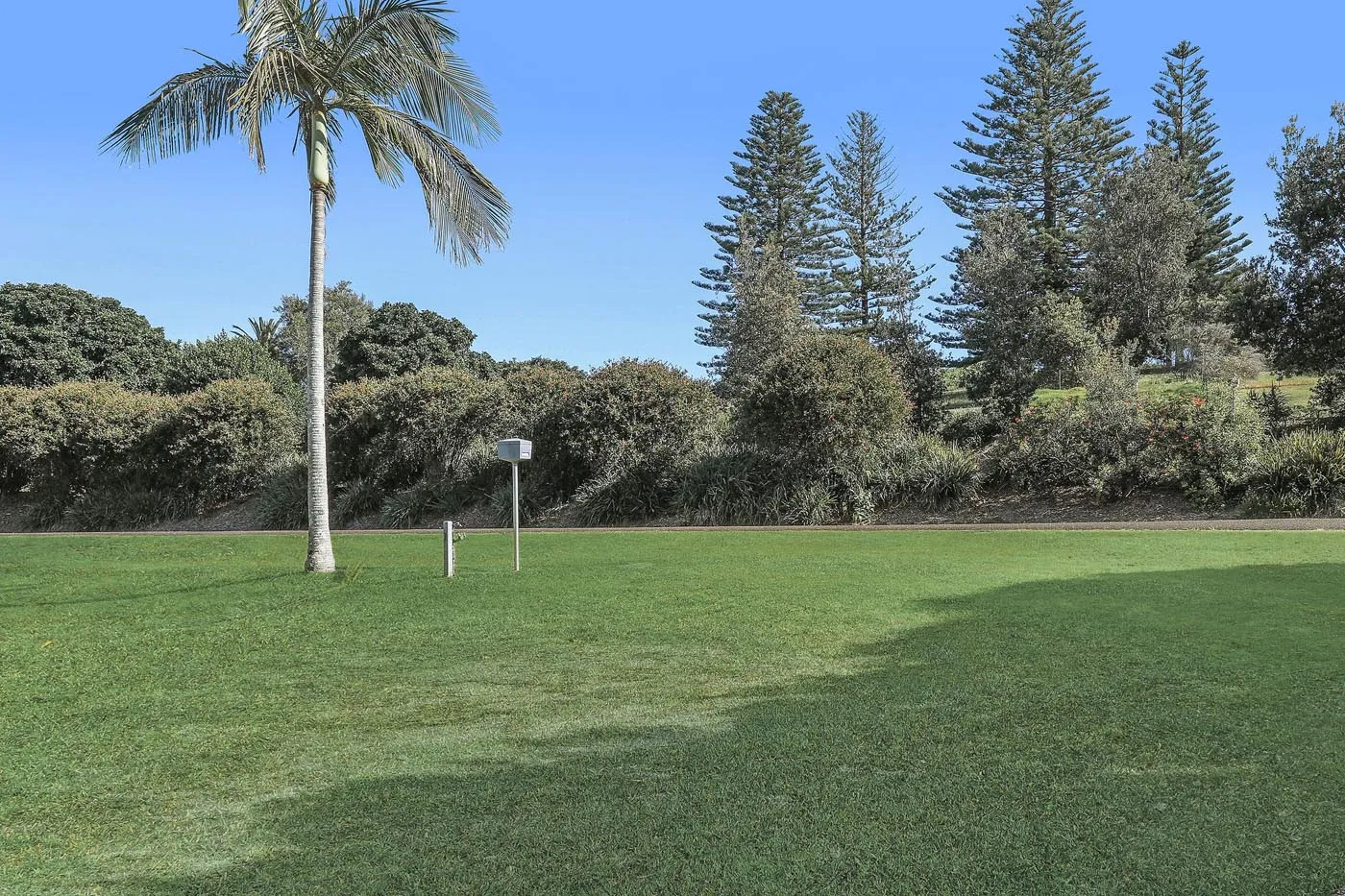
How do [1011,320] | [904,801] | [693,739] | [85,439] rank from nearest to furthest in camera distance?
1. [904,801]
2. [693,739]
3. [85,439]
4. [1011,320]

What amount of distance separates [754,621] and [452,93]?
7.36m

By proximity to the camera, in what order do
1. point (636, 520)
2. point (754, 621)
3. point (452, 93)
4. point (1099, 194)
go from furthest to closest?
point (1099, 194) → point (636, 520) → point (452, 93) → point (754, 621)

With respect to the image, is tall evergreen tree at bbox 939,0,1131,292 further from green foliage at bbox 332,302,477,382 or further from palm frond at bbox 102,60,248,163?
palm frond at bbox 102,60,248,163

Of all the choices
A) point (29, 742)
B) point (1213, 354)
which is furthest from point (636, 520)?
point (1213, 354)

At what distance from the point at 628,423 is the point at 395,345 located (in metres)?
28.6

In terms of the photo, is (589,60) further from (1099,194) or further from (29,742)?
(1099,194)

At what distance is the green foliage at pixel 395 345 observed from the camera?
42.0 m

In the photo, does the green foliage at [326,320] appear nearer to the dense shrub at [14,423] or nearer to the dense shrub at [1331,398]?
the dense shrub at [14,423]

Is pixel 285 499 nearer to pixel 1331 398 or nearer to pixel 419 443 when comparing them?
pixel 419 443

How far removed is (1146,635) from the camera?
5.70 meters

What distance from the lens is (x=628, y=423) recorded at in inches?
671

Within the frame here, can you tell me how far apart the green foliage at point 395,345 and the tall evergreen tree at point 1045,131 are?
24837mm

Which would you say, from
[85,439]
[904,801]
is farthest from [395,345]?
[904,801]

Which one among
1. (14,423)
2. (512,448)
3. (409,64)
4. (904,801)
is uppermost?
(409,64)
